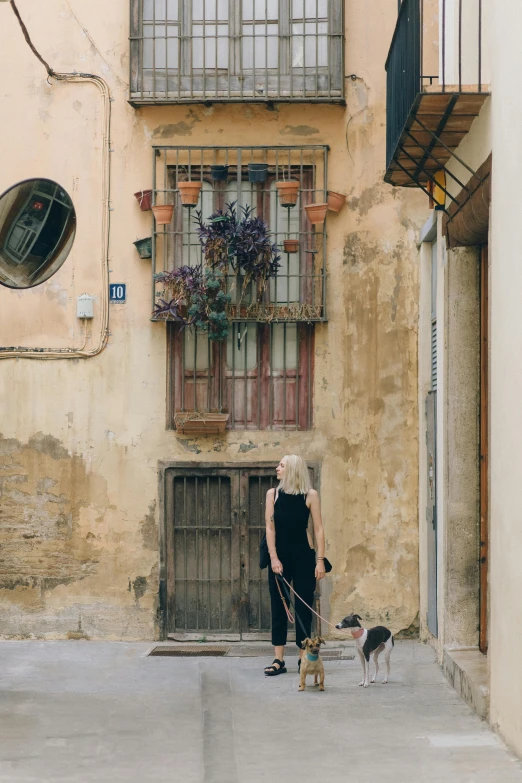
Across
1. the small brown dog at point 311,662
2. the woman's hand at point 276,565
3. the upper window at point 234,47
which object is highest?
the upper window at point 234,47

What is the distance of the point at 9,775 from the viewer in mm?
6711

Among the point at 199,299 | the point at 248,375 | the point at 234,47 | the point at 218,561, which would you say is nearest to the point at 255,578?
the point at 218,561

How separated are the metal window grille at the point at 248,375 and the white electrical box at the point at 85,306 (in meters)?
0.78

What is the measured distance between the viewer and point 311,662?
9.16m

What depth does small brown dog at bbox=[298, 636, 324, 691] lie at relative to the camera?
357 inches

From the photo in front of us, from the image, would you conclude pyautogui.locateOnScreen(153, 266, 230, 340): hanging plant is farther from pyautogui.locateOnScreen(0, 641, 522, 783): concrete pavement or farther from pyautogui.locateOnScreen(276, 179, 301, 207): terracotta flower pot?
pyautogui.locateOnScreen(0, 641, 522, 783): concrete pavement

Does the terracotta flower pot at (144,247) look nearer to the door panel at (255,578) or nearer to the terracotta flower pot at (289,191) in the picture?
the terracotta flower pot at (289,191)

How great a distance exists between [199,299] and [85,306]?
1191 mm

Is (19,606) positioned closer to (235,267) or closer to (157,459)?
(157,459)

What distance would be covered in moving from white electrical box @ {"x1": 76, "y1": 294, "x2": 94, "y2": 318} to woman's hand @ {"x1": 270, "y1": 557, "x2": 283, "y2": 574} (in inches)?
129

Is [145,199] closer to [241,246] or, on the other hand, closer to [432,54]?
Answer: [241,246]

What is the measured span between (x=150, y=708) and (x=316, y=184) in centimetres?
541

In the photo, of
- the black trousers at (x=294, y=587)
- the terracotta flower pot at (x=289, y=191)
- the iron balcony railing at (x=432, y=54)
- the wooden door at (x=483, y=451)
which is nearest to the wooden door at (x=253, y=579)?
the black trousers at (x=294, y=587)

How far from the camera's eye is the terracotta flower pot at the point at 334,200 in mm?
11578
